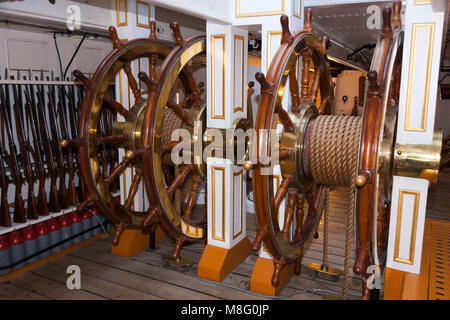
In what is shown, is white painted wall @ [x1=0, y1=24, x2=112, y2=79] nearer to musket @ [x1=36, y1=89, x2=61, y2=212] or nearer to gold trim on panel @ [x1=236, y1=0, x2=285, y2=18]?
musket @ [x1=36, y1=89, x2=61, y2=212]

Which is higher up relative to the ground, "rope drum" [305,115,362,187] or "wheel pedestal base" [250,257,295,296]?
"rope drum" [305,115,362,187]

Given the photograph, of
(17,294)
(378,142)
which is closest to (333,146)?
(378,142)

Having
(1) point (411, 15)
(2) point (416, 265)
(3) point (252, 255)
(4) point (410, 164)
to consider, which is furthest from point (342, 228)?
(1) point (411, 15)

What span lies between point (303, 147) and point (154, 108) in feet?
3.11

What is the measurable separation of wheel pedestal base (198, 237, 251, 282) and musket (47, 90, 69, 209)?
52.6 inches

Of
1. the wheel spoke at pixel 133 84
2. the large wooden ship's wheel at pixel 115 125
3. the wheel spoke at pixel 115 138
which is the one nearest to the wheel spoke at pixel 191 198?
the large wooden ship's wheel at pixel 115 125

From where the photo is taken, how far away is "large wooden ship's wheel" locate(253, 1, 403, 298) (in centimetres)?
155

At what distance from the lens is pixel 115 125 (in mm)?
2961

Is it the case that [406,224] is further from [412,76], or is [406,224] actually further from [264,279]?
[264,279]

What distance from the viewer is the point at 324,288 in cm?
274

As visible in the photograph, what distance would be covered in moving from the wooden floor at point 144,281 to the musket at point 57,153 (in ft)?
1.59

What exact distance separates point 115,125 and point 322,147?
1.57 metres

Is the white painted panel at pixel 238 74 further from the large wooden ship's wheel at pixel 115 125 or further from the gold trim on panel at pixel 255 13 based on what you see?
the large wooden ship's wheel at pixel 115 125

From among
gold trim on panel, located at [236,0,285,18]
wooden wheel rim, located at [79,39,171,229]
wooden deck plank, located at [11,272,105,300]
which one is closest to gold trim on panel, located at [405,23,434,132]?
gold trim on panel, located at [236,0,285,18]
